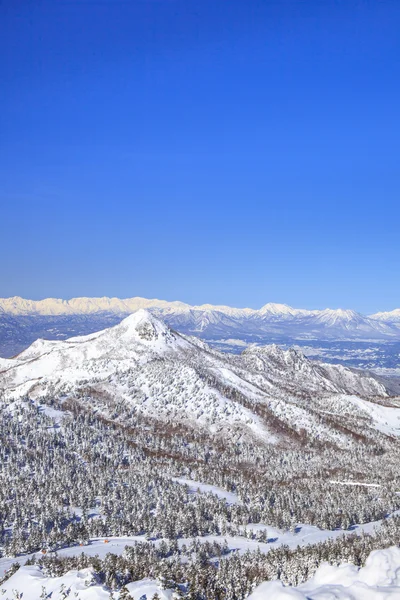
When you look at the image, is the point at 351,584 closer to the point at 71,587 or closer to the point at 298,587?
the point at 298,587

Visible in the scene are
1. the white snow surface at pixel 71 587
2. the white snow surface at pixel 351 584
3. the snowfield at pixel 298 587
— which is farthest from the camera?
the white snow surface at pixel 71 587

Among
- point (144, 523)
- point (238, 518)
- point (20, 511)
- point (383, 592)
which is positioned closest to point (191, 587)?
point (383, 592)

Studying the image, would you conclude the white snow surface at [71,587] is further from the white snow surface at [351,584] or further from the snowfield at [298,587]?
the white snow surface at [351,584]

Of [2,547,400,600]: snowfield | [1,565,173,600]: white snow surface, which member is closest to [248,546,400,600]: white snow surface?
[2,547,400,600]: snowfield

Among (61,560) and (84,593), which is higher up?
(84,593)

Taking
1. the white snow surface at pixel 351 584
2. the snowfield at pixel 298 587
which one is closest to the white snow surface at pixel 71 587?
the snowfield at pixel 298 587

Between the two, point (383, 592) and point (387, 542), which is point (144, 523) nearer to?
point (387, 542)

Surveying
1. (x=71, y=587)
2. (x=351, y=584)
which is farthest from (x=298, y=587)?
(x=71, y=587)

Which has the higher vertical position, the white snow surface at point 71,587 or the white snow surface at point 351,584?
the white snow surface at point 351,584
